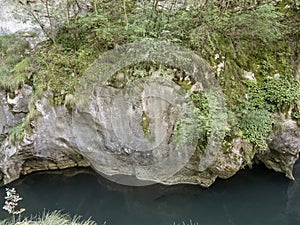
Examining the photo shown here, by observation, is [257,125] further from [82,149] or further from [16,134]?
[16,134]

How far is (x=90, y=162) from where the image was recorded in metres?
5.80

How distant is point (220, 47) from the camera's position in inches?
209

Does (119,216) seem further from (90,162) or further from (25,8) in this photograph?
(25,8)

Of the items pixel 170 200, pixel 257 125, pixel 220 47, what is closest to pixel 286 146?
pixel 257 125

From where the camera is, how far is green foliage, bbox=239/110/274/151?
4973 millimetres

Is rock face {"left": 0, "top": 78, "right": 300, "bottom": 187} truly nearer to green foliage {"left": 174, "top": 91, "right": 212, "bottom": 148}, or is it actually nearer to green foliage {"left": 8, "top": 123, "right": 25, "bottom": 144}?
green foliage {"left": 8, "top": 123, "right": 25, "bottom": 144}

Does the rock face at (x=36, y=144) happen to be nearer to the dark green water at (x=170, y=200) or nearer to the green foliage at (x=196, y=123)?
the dark green water at (x=170, y=200)

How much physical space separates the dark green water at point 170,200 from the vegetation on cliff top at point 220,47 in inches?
40.1

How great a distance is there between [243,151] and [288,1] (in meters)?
2.90

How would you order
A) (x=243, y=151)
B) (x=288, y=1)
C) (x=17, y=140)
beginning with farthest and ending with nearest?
(x=288, y=1) → (x=17, y=140) → (x=243, y=151)

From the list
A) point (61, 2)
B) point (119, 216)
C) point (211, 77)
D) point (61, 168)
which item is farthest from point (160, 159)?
point (61, 2)

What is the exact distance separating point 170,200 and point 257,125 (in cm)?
186

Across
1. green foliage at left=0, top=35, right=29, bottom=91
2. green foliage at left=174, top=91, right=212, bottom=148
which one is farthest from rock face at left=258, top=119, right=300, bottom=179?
green foliage at left=0, top=35, right=29, bottom=91

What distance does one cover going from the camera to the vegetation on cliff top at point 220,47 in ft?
16.7
